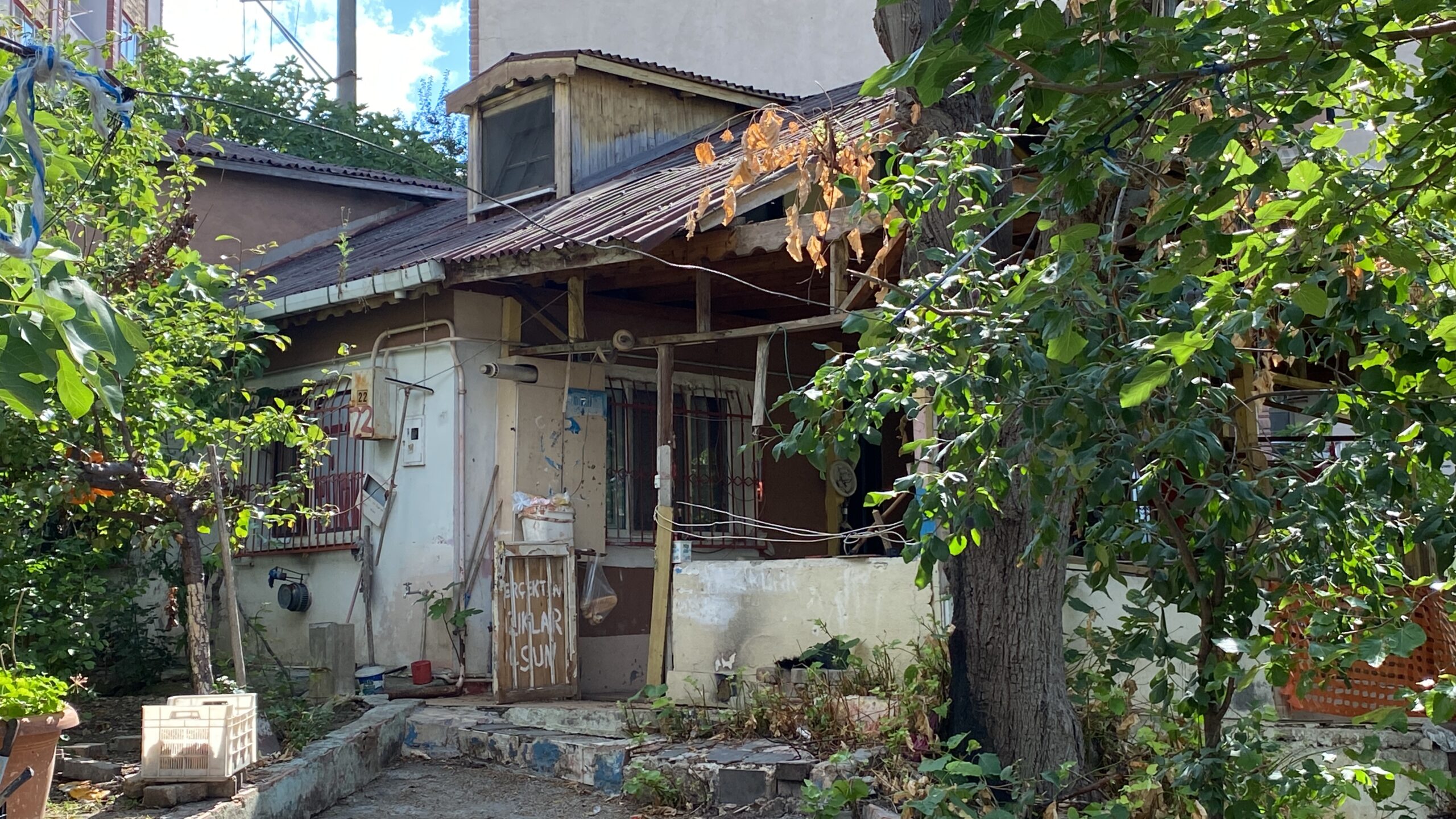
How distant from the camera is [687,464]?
9.85 meters

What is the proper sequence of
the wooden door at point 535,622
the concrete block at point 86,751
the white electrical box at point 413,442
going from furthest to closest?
the white electrical box at point 413,442
the wooden door at point 535,622
the concrete block at point 86,751

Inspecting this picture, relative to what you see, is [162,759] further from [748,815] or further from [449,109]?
[449,109]

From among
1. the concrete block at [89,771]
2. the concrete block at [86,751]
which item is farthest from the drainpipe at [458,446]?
the concrete block at [89,771]

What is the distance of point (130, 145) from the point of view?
677 cm

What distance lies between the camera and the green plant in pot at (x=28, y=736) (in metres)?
5.11

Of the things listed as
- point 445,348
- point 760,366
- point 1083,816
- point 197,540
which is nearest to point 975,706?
point 1083,816

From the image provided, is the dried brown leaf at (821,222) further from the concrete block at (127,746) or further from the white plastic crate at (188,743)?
the concrete block at (127,746)

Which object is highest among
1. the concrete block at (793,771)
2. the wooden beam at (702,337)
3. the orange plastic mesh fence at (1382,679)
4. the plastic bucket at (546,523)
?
the wooden beam at (702,337)

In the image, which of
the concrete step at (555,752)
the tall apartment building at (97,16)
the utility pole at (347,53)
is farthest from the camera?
the utility pole at (347,53)

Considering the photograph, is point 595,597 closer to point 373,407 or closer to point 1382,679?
point 373,407

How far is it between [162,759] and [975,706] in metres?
3.70

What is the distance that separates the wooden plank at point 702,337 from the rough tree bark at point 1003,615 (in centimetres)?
156

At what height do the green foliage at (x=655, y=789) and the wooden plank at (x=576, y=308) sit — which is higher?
the wooden plank at (x=576, y=308)

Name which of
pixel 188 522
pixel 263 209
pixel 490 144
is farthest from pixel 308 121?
pixel 188 522
